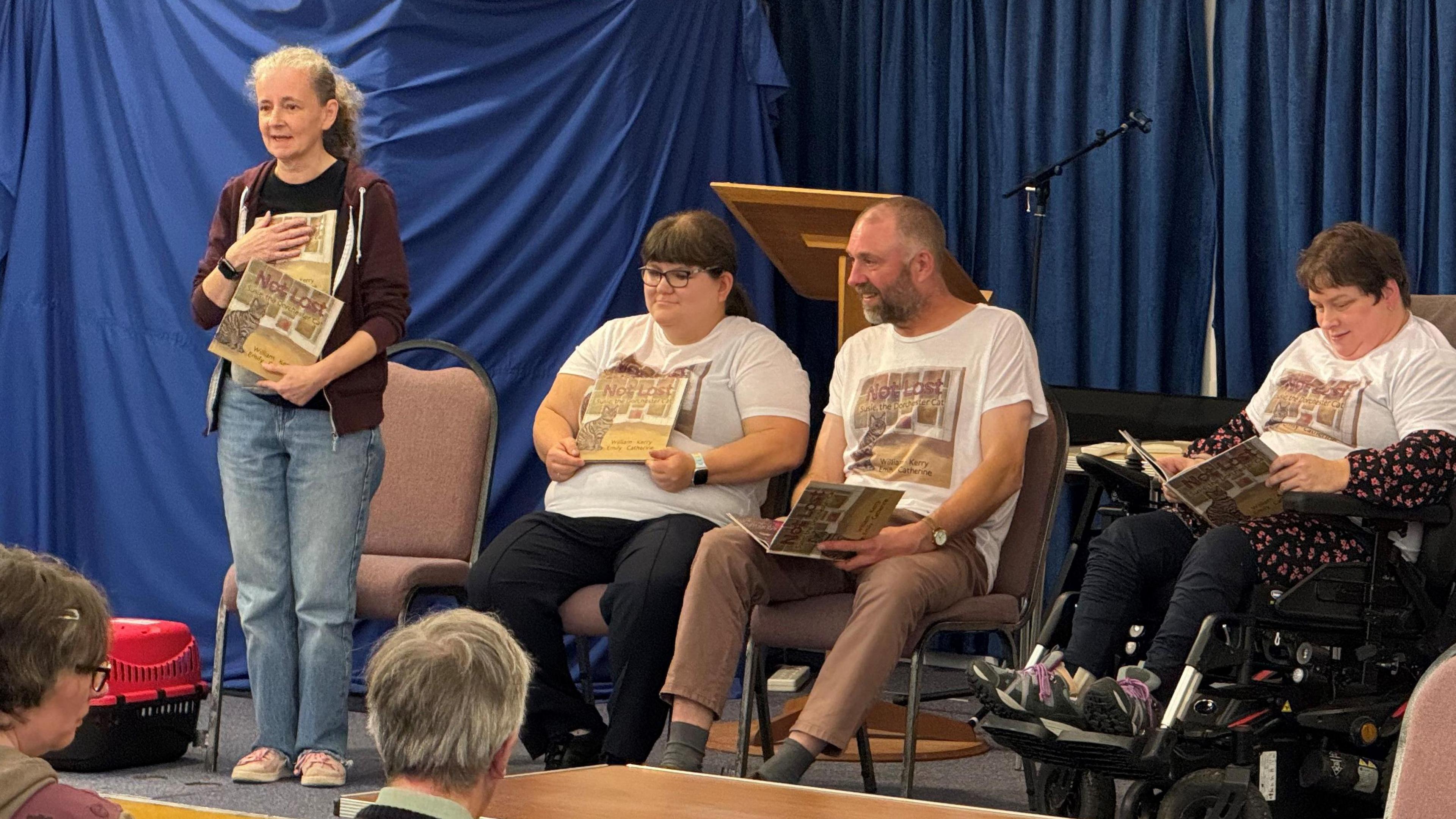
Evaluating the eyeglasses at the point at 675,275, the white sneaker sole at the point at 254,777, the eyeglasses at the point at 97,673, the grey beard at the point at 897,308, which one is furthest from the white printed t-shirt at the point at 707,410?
the eyeglasses at the point at 97,673

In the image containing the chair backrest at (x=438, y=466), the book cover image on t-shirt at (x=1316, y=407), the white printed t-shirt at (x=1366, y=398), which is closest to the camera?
the white printed t-shirt at (x=1366, y=398)

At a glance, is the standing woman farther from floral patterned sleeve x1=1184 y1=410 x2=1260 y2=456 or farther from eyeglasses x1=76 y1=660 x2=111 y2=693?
eyeglasses x1=76 y1=660 x2=111 y2=693

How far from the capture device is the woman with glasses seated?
3.43 metres

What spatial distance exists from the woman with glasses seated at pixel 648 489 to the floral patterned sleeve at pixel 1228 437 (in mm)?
843

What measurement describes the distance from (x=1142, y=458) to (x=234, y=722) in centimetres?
242

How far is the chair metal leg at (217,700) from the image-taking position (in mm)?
3797

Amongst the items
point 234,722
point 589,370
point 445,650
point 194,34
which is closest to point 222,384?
point 589,370

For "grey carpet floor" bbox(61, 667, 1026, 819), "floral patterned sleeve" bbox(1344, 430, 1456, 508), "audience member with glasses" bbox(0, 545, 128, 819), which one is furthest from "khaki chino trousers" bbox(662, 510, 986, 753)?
"audience member with glasses" bbox(0, 545, 128, 819)

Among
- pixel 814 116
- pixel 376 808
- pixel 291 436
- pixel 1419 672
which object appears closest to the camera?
pixel 376 808

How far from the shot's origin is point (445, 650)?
154 cm

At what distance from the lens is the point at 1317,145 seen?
16.4 ft

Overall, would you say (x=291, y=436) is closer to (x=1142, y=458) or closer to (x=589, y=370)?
(x=589, y=370)

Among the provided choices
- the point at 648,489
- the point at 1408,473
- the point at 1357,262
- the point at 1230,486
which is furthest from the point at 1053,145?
the point at 1408,473

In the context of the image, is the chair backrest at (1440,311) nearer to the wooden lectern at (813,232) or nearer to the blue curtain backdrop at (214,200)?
→ the wooden lectern at (813,232)
